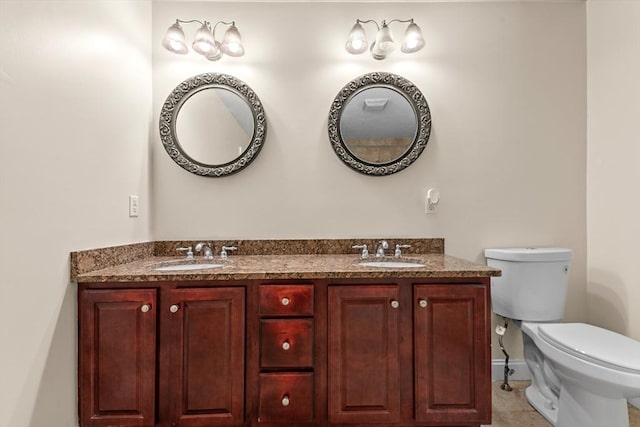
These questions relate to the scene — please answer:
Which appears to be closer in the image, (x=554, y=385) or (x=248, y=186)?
(x=554, y=385)

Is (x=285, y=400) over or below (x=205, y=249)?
below

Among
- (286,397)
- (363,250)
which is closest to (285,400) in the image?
(286,397)

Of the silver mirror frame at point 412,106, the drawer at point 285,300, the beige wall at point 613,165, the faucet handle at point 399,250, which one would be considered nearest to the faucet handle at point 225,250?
the drawer at point 285,300

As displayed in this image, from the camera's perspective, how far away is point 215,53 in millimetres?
1833

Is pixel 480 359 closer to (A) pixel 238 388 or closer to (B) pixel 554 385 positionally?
(B) pixel 554 385

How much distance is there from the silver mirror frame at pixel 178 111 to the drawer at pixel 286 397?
1.16 meters

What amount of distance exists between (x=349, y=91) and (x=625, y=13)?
1.55 metres

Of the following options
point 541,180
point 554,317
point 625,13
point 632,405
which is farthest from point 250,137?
point 632,405

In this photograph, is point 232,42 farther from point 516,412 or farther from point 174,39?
point 516,412

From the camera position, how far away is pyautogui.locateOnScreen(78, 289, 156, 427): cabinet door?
130cm

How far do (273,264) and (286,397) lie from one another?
576 mm

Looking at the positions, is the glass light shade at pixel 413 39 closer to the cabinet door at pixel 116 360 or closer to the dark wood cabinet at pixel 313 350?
the dark wood cabinet at pixel 313 350

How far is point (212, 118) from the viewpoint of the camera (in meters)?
1.89

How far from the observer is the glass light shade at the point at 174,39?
1751 mm
